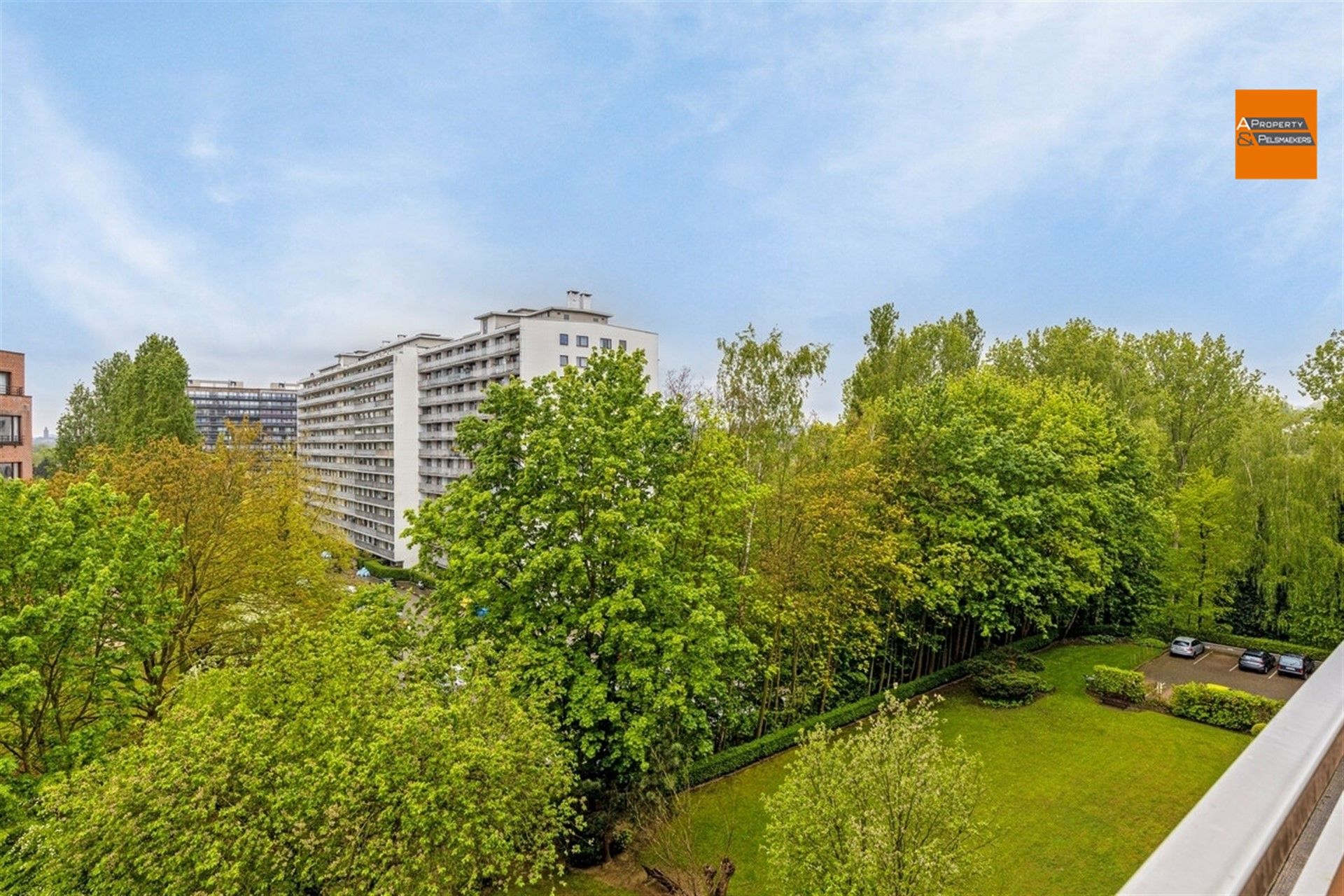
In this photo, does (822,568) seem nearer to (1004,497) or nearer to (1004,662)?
Answer: (1004,497)

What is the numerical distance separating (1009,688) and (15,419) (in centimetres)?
4757

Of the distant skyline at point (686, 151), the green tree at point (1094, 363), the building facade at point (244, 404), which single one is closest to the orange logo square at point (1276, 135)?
the distant skyline at point (686, 151)

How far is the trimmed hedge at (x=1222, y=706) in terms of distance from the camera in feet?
80.9

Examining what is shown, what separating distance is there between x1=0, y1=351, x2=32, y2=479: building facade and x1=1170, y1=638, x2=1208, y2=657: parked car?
56.3 meters

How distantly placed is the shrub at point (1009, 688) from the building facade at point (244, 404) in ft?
526

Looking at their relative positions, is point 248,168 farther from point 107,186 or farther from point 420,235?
point 420,235

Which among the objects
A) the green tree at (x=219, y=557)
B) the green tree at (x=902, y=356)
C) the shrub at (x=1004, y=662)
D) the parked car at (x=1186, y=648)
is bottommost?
the parked car at (x=1186, y=648)

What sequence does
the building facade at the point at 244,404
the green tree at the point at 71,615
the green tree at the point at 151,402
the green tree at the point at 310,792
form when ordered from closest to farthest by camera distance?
the green tree at the point at 310,792, the green tree at the point at 71,615, the green tree at the point at 151,402, the building facade at the point at 244,404

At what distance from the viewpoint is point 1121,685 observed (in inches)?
1088

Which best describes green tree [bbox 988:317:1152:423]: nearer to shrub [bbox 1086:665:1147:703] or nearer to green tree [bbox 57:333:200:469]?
shrub [bbox 1086:665:1147:703]

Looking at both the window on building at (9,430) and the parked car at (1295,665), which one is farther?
the window on building at (9,430)

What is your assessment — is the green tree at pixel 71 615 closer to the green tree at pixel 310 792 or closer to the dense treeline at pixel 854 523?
the green tree at pixel 310 792

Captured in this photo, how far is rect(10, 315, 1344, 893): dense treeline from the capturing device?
1054 cm

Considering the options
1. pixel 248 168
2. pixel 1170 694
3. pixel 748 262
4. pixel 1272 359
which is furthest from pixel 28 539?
pixel 1272 359
